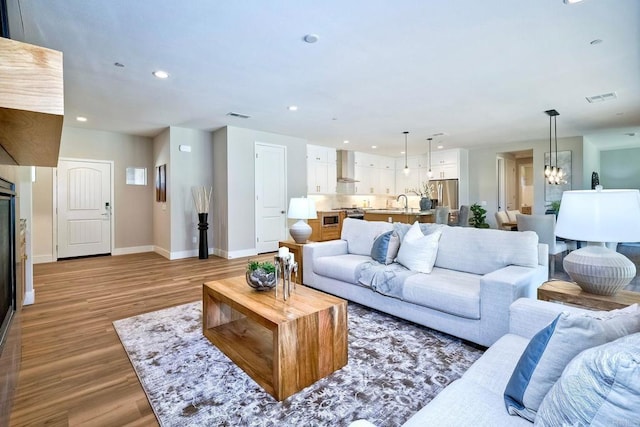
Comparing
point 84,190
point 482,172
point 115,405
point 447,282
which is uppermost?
point 482,172

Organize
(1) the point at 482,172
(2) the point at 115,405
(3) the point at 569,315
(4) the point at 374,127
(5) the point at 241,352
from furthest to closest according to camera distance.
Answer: (1) the point at 482,172, (4) the point at 374,127, (5) the point at 241,352, (2) the point at 115,405, (3) the point at 569,315

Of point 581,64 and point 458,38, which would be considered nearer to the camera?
point 458,38

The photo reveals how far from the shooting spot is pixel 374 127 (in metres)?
5.98

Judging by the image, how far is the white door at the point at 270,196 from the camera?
250 inches

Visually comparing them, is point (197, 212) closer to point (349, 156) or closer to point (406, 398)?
point (349, 156)

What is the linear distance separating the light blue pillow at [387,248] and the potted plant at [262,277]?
4.13 feet

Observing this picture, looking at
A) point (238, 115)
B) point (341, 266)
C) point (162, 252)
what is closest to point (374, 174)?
point (238, 115)

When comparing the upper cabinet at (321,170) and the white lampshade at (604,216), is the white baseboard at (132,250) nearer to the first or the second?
the upper cabinet at (321,170)

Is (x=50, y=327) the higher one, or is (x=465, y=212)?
(x=465, y=212)

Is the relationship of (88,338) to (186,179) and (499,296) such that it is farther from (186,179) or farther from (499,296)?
(186,179)

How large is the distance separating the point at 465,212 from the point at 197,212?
223 inches

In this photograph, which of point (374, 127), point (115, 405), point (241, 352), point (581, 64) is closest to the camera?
point (115, 405)

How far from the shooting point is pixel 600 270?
1826 mm

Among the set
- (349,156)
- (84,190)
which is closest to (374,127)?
(349,156)
